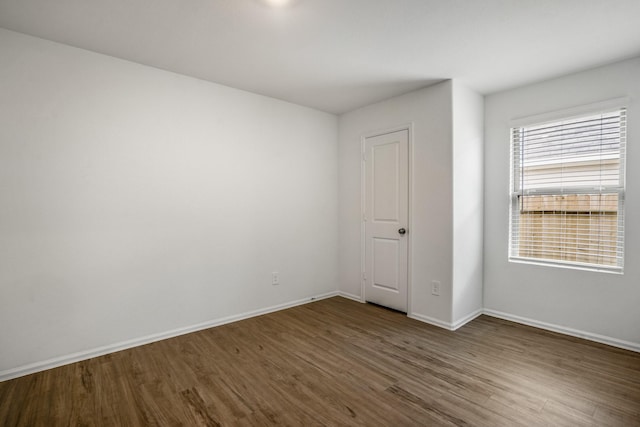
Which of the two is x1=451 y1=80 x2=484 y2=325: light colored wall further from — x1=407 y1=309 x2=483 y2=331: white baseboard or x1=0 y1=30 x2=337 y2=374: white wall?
x1=0 y1=30 x2=337 y2=374: white wall

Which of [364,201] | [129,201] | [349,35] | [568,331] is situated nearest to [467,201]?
[364,201]

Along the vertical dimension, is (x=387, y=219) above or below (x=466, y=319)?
above

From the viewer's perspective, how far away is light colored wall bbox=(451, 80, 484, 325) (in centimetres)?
318

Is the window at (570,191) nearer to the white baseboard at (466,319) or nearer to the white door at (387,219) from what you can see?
the white baseboard at (466,319)

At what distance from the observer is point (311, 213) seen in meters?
4.10

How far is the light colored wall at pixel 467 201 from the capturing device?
10.4ft

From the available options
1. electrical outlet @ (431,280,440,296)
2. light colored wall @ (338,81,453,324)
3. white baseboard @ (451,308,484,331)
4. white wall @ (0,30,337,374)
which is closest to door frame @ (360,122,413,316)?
light colored wall @ (338,81,453,324)

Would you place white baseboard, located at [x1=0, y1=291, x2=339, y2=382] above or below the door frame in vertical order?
below

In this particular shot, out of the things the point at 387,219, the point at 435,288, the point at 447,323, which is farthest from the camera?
the point at 387,219

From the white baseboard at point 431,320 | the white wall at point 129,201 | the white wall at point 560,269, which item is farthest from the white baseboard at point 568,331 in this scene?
the white wall at point 129,201

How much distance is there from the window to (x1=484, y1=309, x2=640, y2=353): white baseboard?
1.98ft

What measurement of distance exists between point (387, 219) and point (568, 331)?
203cm

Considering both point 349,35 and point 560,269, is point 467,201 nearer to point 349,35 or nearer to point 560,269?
point 560,269

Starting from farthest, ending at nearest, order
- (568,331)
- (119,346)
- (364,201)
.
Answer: (364,201), (568,331), (119,346)
